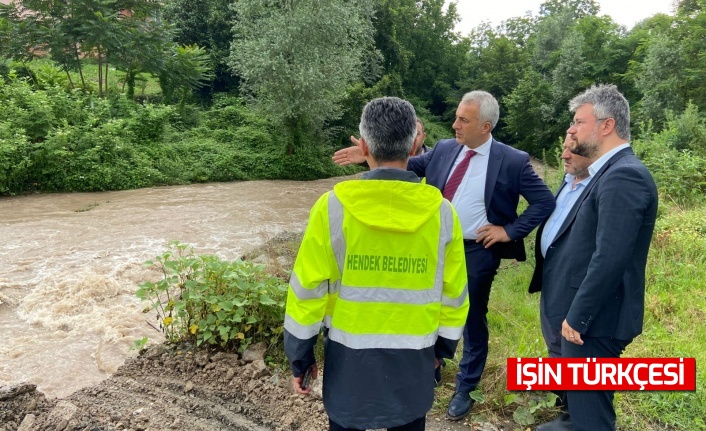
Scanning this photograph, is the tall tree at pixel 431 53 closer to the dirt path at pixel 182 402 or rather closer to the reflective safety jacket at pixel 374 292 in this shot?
the dirt path at pixel 182 402

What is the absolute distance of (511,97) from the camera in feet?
95.2

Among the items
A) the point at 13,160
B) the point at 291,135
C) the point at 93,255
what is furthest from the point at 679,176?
the point at 13,160

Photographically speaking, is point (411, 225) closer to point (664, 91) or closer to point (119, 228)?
point (119, 228)

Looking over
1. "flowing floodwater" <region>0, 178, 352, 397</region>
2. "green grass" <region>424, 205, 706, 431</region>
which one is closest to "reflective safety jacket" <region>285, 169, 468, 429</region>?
"green grass" <region>424, 205, 706, 431</region>

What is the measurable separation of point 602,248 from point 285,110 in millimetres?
17269

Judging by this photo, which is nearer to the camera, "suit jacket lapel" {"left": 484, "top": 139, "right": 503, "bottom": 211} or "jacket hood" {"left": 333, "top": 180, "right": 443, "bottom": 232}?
"jacket hood" {"left": 333, "top": 180, "right": 443, "bottom": 232}

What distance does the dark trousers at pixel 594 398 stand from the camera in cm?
225

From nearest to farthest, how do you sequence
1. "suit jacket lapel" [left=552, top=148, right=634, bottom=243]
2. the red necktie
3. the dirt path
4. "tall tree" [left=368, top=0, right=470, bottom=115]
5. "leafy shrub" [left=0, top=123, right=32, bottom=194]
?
"suit jacket lapel" [left=552, top=148, right=634, bottom=243] < the dirt path < the red necktie < "leafy shrub" [left=0, top=123, right=32, bottom=194] < "tall tree" [left=368, top=0, right=470, bottom=115]

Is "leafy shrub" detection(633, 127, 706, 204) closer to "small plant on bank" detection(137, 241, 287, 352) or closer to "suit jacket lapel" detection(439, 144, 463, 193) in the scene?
"suit jacket lapel" detection(439, 144, 463, 193)

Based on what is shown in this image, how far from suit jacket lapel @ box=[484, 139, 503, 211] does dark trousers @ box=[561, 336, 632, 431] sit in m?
0.93

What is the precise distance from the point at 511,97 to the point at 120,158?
22.8 metres

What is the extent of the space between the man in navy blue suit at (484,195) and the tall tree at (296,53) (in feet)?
49.3

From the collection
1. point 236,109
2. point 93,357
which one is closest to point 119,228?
point 93,357

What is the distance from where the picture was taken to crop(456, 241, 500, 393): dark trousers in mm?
2869
